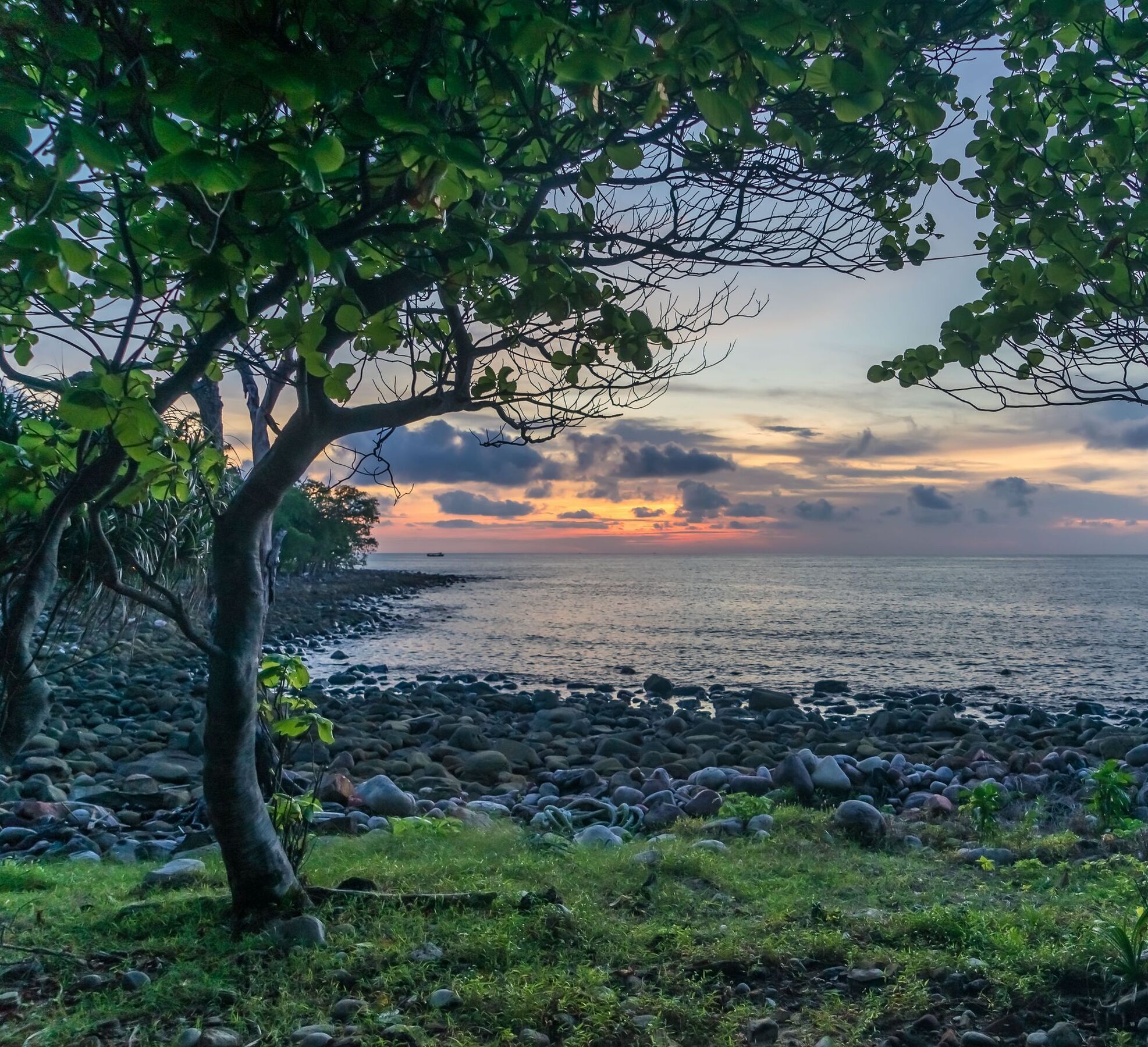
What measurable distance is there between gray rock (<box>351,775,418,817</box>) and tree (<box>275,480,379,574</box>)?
36163 millimetres

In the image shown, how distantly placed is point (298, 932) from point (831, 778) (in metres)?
7.19

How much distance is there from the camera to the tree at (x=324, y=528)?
55.5 m

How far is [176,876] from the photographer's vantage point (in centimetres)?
601

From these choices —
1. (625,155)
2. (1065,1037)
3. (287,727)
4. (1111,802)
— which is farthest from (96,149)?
(1111,802)

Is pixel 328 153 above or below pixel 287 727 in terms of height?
above

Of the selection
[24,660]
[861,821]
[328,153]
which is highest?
[328,153]

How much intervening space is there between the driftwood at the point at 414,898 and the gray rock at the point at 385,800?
15.1 ft

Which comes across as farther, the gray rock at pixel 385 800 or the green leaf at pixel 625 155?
the gray rock at pixel 385 800

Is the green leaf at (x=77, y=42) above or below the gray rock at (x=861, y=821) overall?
above

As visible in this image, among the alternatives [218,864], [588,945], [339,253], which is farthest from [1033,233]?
[218,864]

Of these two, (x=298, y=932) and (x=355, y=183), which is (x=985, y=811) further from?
(x=355, y=183)

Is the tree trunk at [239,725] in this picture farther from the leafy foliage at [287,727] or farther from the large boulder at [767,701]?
the large boulder at [767,701]

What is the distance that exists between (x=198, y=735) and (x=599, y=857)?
9.98 metres

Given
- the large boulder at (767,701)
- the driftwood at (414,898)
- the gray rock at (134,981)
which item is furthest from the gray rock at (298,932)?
the large boulder at (767,701)
